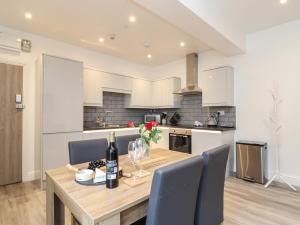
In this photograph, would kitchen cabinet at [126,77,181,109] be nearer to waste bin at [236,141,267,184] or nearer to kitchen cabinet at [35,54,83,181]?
kitchen cabinet at [35,54,83,181]

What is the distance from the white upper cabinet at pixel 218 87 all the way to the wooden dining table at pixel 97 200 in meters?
2.67

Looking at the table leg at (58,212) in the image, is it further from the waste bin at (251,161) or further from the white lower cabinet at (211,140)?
the waste bin at (251,161)

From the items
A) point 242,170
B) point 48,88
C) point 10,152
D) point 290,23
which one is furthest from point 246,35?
point 10,152

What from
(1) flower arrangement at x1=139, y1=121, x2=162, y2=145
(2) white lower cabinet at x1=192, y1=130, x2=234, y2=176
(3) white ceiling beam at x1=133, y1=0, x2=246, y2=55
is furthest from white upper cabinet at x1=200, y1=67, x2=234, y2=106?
(1) flower arrangement at x1=139, y1=121, x2=162, y2=145

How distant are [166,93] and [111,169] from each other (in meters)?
3.84

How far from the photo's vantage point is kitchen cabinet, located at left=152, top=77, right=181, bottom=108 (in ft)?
15.2

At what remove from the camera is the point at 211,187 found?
1.40 m

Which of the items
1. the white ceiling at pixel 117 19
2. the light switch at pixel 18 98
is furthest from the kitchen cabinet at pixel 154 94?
the light switch at pixel 18 98

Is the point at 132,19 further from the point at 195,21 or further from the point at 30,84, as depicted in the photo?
the point at 30,84

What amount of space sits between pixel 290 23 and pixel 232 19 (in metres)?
1.01

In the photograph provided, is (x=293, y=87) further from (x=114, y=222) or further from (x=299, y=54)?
(x=114, y=222)

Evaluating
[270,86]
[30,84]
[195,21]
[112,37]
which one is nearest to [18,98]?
[30,84]

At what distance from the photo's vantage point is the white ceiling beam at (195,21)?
76.6 inches

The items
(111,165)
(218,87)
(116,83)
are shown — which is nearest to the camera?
(111,165)
